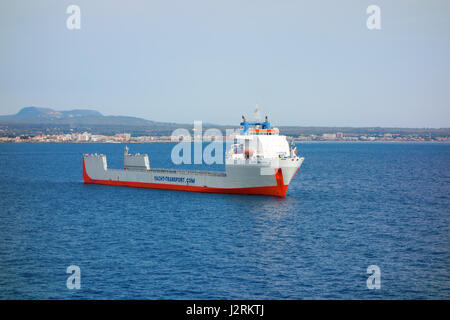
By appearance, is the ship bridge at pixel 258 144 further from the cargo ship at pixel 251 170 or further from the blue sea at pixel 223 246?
the blue sea at pixel 223 246

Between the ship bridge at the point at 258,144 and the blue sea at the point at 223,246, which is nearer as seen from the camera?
the blue sea at the point at 223,246

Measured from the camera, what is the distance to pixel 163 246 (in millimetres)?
34125

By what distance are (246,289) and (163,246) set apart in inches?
401

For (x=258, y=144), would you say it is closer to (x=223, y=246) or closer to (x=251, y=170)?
(x=251, y=170)

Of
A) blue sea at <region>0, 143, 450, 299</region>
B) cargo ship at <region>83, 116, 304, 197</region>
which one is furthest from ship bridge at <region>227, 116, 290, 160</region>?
blue sea at <region>0, 143, 450, 299</region>

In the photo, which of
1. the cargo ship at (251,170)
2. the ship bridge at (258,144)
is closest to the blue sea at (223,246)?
the cargo ship at (251,170)

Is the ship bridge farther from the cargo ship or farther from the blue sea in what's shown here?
the blue sea

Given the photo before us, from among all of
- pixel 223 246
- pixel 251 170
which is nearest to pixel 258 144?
pixel 251 170

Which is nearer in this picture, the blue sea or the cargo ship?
the blue sea

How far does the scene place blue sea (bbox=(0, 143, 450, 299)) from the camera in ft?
85.1

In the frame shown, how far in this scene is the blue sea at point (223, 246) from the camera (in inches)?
1022

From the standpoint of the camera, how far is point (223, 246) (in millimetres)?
34062
